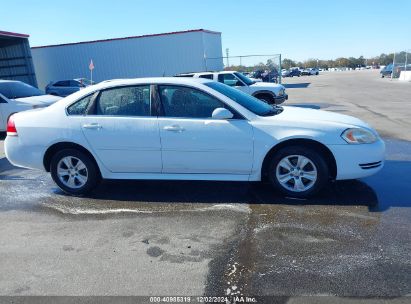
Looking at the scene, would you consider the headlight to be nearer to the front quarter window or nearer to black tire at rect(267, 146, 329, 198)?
black tire at rect(267, 146, 329, 198)

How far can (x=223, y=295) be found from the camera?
8.98 feet

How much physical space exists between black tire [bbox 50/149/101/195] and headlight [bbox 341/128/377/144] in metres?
3.36

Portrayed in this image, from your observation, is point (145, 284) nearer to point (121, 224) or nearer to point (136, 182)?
point (121, 224)

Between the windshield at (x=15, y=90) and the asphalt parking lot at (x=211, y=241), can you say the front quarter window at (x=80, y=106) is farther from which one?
the windshield at (x=15, y=90)

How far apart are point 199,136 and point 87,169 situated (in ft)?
5.62

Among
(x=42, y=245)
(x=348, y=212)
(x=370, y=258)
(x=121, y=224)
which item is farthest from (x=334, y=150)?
(x=42, y=245)

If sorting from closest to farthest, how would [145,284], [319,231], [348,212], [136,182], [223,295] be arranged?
[223,295] < [145,284] < [319,231] < [348,212] < [136,182]

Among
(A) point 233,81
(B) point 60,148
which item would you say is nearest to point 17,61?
(A) point 233,81

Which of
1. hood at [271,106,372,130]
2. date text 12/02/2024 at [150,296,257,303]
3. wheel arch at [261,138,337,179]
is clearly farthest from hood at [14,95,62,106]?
date text 12/02/2024 at [150,296,257,303]

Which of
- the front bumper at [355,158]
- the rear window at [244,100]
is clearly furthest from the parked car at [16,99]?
the front bumper at [355,158]

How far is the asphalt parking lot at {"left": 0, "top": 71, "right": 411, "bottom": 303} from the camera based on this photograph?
287 centimetres

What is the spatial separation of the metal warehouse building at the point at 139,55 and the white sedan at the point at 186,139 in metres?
22.0

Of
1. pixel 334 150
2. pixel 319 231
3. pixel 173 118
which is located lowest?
pixel 319 231

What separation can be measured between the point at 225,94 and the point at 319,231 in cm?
216
